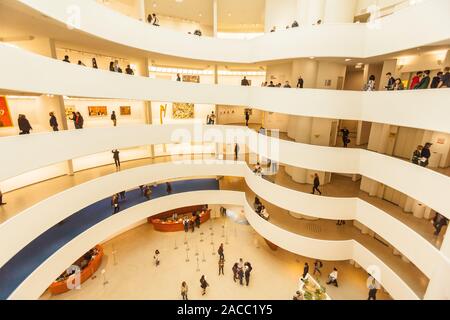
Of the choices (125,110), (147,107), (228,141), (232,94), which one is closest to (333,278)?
(228,141)

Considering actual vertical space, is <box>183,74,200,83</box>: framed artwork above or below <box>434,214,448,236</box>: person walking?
above

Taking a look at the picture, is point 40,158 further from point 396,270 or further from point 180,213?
point 396,270

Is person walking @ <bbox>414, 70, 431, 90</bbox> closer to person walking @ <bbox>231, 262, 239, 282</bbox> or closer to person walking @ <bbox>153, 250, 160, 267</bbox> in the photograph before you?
person walking @ <bbox>231, 262, 239, 282</bbox>

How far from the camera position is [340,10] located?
15.0 metres

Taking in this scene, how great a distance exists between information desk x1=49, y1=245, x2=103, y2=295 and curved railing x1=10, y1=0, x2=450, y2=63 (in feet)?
46.1

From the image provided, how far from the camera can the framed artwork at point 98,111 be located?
18612 mm

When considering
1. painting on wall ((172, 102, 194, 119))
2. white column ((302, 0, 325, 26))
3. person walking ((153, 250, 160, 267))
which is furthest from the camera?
painting on wall ((172, 102, 194, 119))

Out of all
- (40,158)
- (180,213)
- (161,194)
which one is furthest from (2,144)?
(180,213)

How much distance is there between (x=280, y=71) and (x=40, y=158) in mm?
16970

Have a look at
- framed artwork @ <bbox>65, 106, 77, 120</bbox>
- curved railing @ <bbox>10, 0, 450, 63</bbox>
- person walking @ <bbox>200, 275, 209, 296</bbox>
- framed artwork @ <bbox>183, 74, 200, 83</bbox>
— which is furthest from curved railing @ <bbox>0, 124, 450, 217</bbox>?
person walking @ <bbox>200, 275, 209, 296</bbox>

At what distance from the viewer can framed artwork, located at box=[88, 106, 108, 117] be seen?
18.6 meters

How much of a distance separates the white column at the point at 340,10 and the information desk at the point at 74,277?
21978mm

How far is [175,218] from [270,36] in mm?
16321

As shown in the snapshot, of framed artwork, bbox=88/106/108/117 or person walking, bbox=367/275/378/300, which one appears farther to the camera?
framed artwork, bbox=88/106/108/117
